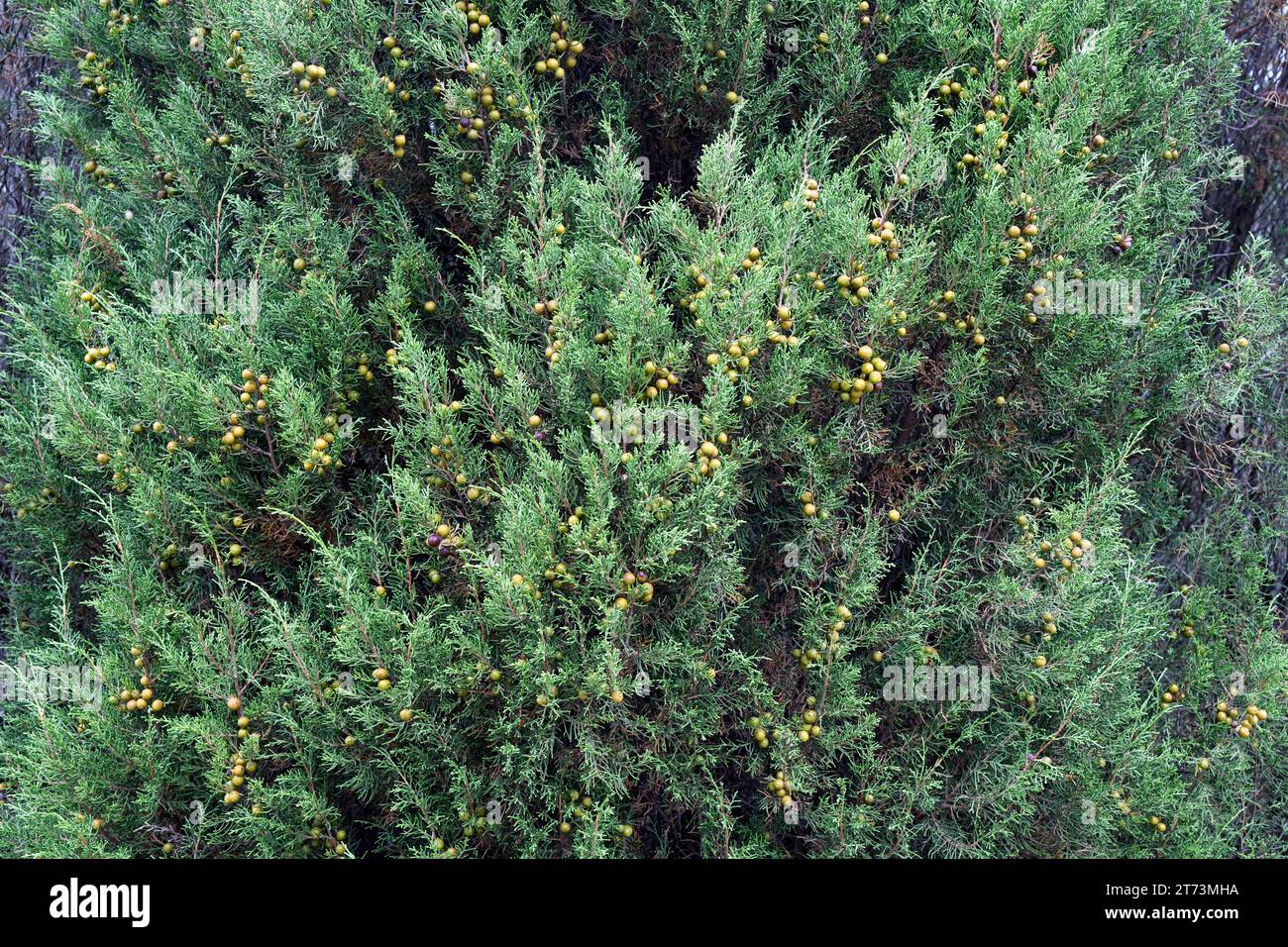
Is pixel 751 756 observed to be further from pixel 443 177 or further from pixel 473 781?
pixel 443 177

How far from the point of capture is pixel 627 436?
2797mm

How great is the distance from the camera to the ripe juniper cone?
2797mm

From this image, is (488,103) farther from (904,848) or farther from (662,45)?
(904,848)

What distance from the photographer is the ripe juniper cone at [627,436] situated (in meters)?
2.80

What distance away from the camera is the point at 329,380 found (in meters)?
3.09

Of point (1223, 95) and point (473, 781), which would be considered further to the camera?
point (1223, 95)

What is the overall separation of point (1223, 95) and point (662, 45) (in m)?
2.36

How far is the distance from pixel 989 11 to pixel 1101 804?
9.19 feet

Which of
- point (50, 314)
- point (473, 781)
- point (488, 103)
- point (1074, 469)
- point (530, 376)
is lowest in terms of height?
point (473, 781)

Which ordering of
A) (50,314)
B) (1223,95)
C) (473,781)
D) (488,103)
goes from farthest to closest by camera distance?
(50,314)
(1223,95)
(488,103)
(473,781)

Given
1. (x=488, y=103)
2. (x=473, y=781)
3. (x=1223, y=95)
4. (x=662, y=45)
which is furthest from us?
(x=1223, y=95)

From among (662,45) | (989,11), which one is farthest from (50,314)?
(989,11)
